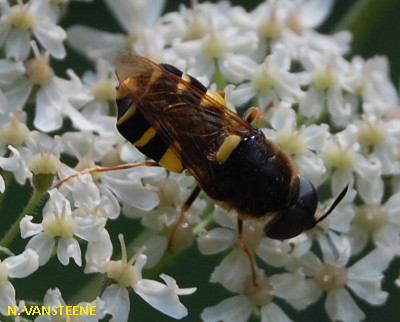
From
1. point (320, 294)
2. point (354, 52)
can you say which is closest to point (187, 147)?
point (320, 294)

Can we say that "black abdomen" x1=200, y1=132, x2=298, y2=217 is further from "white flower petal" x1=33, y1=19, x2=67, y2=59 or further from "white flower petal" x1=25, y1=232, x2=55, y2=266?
"white flower petal" x1=33, y1=19, x2=67, y2=59

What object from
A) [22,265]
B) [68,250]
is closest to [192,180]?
[68,250]

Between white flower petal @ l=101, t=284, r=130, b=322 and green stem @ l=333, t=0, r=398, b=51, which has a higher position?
green stem @ l=333, t=0, r=398, b=51

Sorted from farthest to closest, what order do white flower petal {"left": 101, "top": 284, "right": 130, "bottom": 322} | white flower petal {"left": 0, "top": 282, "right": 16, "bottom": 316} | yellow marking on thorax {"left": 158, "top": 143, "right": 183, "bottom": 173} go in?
1. yellow marking on thorax {"left": 158, "top": 143, "right": 183, "bottom": 173}
2. white flower petal {"left": 101, "top": 284, "right": 130, "bottom": 322}
3. white flower petal {"left": 0, "top": 282, "right": 16, "bottom": 316}

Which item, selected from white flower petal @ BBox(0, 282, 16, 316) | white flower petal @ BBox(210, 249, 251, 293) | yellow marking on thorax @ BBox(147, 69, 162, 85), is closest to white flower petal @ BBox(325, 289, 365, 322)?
white flower petal @ BBox(210, 249, 251, 293)

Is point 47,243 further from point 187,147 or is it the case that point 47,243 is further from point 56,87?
point 56,87
